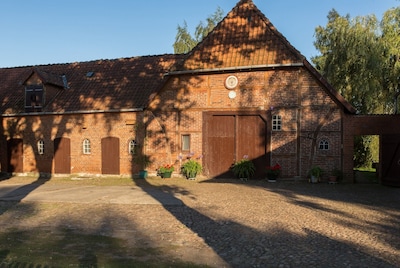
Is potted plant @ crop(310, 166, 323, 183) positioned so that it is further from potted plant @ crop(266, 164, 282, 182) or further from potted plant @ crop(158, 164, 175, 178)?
potted plant @ crop(158, 164, 175, 178)

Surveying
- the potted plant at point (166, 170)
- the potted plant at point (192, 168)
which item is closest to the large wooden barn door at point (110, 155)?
the potted plant at point (166, 170)

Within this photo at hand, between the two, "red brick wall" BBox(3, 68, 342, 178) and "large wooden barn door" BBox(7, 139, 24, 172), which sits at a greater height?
"red brick wall" BBox(3, 68, 342, 178)

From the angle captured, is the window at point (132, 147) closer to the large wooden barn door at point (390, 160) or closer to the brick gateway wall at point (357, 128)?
the brick gateway wall at point (357, 128)

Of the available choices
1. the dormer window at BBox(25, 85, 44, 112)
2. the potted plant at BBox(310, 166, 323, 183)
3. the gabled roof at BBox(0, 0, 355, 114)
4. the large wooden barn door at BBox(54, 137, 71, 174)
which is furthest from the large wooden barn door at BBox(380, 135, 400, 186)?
the dormer window at BBox(25, 85, 44, 112)

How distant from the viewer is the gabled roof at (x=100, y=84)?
18.4 m

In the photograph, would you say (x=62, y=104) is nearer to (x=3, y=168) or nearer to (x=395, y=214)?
(x=3, y=168)

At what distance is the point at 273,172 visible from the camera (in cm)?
1483

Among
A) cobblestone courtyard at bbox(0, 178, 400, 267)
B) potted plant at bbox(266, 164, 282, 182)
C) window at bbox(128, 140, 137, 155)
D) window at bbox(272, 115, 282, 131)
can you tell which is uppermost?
window at bbox(272, 115, 282, 131)

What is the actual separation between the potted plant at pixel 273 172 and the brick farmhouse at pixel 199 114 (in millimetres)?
396

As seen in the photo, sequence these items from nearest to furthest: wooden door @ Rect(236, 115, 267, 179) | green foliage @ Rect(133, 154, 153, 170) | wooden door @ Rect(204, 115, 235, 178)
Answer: wooden door @ Rect(236, 115, 267, 179) → wooden door @ Rect(204, 115, 235, 178) → green foliage @ Rect(133, 154, 153, 170)

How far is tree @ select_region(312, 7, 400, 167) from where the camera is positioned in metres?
18.7

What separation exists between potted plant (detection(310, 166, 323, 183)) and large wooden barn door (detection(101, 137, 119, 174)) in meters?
9.49

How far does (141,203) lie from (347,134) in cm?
942

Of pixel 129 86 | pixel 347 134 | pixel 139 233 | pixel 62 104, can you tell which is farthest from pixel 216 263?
pixel 62 104
